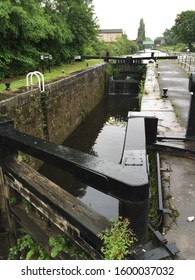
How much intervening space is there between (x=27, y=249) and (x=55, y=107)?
244 inches

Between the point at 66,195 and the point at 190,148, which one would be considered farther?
the point at 190,148

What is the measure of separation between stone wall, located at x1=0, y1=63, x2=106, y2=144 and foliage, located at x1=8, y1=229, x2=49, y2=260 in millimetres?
3140

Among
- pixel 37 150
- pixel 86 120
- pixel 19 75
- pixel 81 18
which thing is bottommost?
pixel 86 120

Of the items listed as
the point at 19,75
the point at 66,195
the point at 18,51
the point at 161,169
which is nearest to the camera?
the point at 66,195

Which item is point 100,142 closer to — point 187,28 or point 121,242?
point 121,242

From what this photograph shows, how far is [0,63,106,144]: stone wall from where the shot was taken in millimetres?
6629

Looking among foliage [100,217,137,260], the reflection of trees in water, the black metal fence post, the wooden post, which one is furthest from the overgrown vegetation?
the black metal fence post

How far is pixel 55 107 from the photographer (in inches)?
364

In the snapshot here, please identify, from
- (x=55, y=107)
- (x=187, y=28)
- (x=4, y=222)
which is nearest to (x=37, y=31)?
(x=55, y=107)

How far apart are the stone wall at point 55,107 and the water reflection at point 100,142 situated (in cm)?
58

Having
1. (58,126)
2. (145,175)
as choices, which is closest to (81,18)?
(58,126)

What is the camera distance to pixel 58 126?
9688 millimetres

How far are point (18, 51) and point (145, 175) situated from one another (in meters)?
10.4
